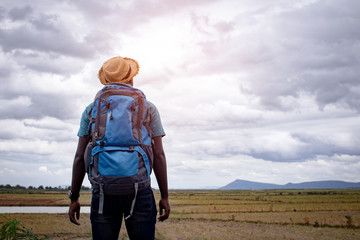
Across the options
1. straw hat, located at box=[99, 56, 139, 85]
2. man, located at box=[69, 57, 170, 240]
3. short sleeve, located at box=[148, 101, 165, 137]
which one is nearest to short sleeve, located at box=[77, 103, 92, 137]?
man, located at box=[69, 57, 170, 240]

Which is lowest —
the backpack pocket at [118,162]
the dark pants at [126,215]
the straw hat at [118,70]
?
the dark pants at [126,215]

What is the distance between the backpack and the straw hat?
0.19m

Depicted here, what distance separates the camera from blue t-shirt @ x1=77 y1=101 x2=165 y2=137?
241 centimetres

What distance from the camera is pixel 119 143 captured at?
2168mm

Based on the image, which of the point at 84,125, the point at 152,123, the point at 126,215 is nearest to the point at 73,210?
the point at 126,215

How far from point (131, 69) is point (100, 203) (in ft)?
3.28

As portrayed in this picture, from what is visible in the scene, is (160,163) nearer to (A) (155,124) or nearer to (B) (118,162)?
(A) (155,124)

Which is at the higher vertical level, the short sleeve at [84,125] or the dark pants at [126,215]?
the short sleeve at [84,125]

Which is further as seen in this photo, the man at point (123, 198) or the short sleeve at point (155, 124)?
the short sleeve at point (155, 124)

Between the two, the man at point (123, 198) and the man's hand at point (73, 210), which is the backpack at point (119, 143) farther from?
the man's hand at point (73, 210)

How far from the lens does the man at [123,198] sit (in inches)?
Result: 86.3

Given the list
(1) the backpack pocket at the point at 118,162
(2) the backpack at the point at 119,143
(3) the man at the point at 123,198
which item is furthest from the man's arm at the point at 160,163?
(1) the backpack pocket at the point at 118,162

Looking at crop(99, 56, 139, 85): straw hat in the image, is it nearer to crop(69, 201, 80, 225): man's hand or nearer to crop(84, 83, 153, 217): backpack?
crop(84, 83, 153, 217): backpack

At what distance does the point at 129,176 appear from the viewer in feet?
6.96
